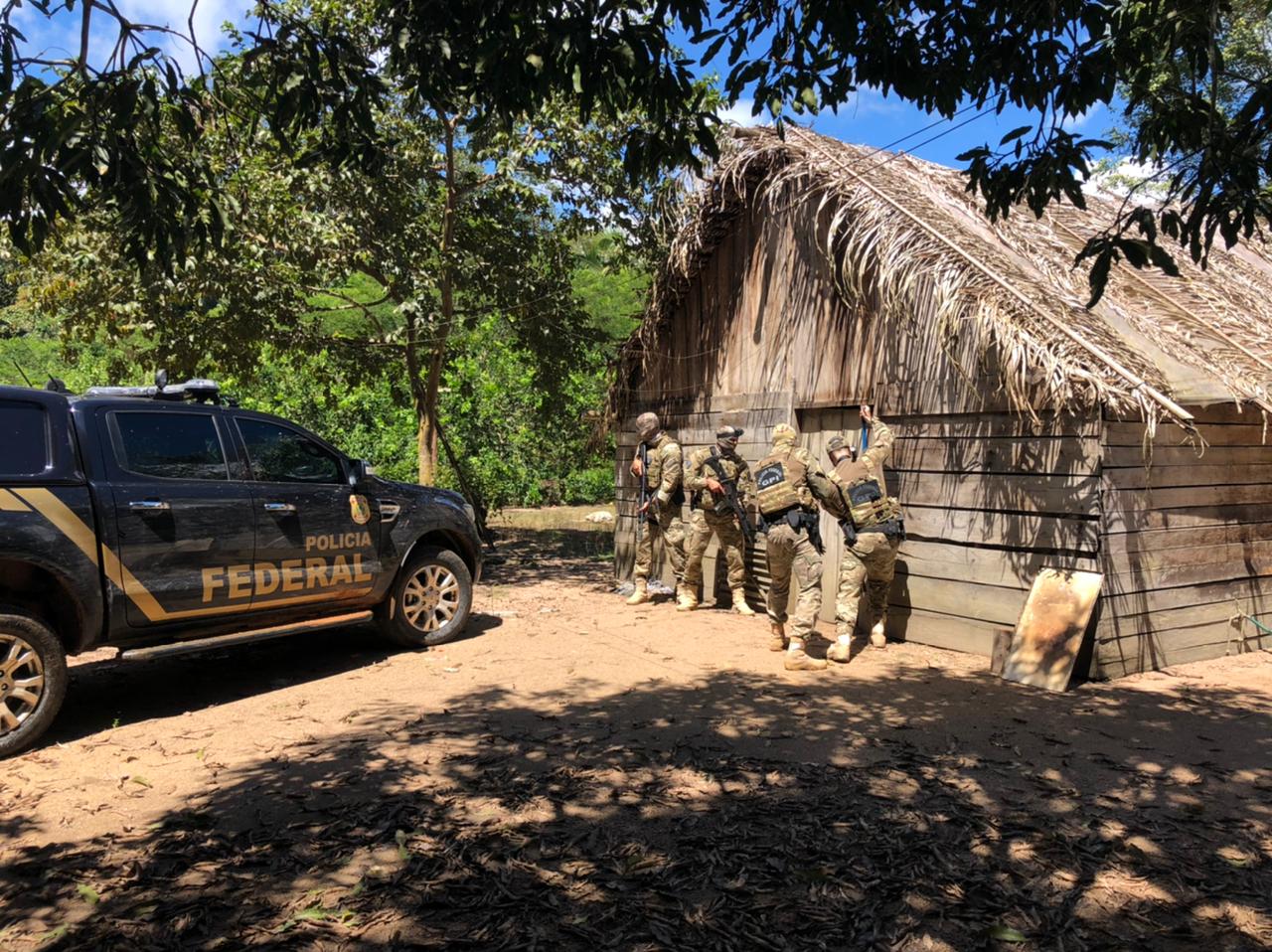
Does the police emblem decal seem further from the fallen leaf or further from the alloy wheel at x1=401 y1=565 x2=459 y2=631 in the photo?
the fallen leaf

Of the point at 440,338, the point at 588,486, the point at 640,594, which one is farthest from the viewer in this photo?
the point at 588,486

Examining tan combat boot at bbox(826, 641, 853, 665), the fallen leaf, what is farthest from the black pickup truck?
the fallen leaf

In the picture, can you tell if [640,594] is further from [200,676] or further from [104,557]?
[104,557]

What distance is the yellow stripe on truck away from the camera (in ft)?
16.2

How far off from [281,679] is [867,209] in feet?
19.7

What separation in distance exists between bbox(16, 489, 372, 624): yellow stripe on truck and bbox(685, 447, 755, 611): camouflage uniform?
14.8 feet

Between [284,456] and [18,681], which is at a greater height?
[284,456]

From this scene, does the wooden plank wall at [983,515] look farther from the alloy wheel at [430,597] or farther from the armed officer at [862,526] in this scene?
the alloy wheel at [430,597]

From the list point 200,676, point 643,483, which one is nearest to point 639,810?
point 200,676

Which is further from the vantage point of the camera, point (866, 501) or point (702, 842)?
point (866, 501)

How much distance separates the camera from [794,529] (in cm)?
725

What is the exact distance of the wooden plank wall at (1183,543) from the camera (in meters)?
6.33

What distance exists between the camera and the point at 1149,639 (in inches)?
262

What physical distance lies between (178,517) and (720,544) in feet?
17.5
